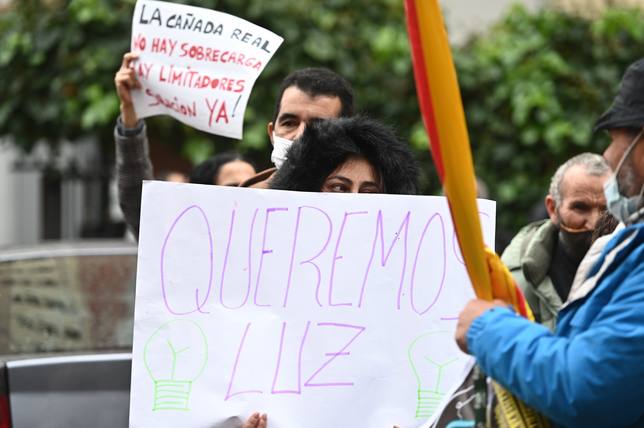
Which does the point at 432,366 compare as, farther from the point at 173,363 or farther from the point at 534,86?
the point at 534,86

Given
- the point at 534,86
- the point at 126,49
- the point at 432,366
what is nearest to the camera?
the point at 432,366

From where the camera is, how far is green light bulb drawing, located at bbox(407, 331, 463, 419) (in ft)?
10.3

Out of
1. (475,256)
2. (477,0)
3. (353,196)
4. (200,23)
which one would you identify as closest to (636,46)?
(477,0)

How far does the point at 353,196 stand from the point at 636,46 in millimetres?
7465

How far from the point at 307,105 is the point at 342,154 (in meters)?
0.58

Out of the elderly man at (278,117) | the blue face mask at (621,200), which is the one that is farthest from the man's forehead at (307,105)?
the blue face mask at (621,200)

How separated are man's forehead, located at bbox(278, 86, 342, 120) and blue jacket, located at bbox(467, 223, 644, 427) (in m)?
1.65

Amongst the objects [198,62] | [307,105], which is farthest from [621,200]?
[198,62]

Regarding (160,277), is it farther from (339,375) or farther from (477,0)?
(477,0)

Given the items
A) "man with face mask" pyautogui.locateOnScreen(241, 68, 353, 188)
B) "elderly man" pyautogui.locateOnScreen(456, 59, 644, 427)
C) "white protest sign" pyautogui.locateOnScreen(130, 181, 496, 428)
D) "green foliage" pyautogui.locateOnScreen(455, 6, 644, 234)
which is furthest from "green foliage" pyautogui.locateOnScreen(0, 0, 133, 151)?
"elderly man" pyautogui.locateOnScreen(456, 59, 644, 427)

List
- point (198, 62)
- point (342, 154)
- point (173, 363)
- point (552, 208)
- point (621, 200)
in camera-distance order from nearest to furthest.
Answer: point (621, 200)
point (173, 363)
point (342, 154)
point (198, 62)
point (552, 208)

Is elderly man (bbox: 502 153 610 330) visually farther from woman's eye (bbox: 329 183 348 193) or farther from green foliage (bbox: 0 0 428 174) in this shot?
green foliage (bbox: 0 0 428 174)

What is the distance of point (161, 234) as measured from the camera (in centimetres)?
307

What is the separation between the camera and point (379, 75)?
9805 mm
